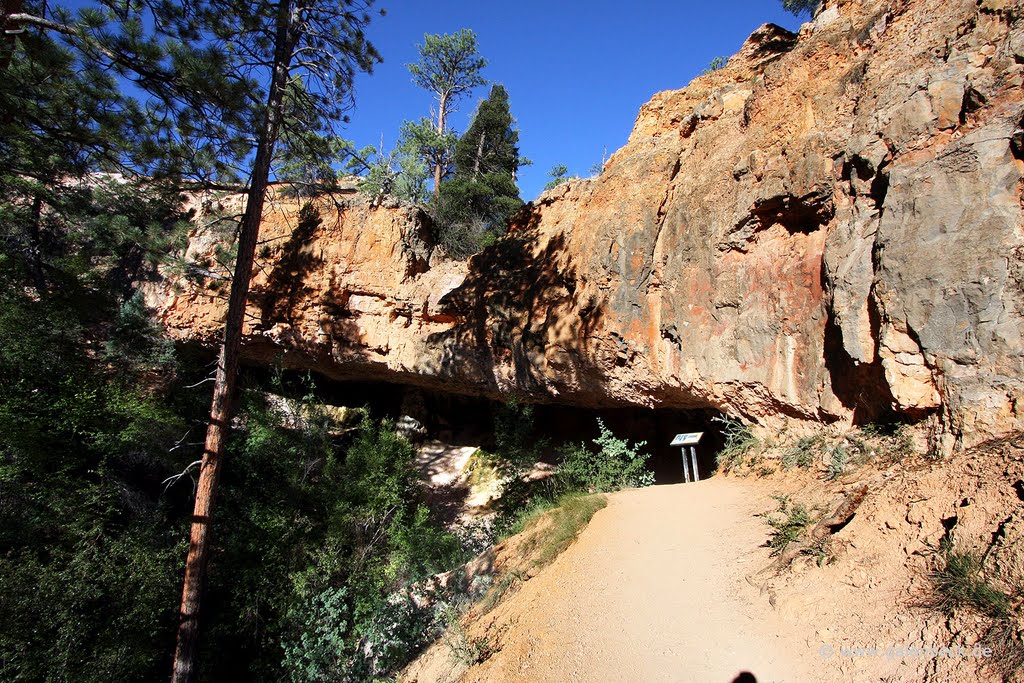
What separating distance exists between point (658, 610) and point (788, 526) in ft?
3.96

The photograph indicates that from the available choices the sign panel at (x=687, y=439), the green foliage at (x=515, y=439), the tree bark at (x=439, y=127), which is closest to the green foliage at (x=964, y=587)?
the sign panel at (x=687, y=439)

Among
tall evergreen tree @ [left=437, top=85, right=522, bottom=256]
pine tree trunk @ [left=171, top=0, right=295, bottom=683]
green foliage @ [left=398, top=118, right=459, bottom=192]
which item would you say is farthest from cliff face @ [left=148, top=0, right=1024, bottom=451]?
green foliage @ [left=398, top=118, right=459, bottom=192]

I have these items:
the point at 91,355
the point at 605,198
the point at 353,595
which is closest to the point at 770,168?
the point at 605,198

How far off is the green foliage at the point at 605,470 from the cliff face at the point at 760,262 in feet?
2.32

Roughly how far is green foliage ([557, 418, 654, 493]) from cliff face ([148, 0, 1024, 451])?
2.32 feet

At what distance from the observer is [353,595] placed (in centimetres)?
710

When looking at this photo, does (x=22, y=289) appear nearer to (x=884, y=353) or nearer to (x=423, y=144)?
(x=423, y=144)

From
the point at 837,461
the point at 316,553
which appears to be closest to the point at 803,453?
the point at 837,461

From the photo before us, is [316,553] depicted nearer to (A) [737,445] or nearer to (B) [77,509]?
(B) [77,509]

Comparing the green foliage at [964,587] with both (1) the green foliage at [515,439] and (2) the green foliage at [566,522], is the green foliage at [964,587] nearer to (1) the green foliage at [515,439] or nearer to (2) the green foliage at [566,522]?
(2) the green foliage at [566,522]

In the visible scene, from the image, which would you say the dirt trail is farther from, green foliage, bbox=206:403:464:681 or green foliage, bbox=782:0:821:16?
green foliage, bbox=782:0:821:16

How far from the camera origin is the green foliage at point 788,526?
13.2ft

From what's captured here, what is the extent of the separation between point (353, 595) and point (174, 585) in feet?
7.72

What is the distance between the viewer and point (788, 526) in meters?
4.18
